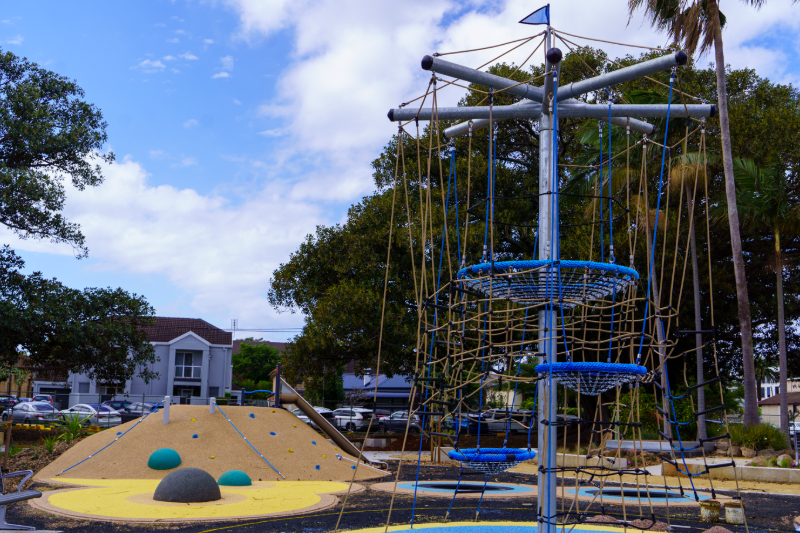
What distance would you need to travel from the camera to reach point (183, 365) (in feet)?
156

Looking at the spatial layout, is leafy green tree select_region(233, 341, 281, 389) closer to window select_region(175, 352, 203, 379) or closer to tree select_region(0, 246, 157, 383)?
window select_region(175, 352, 203, 379)

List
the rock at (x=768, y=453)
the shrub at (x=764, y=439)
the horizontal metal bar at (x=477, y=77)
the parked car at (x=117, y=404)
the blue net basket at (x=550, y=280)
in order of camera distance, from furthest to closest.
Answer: the parked car at (x=117, y=404)
the shrub at (x=764, y=439)
the rock at (x=768, y=453)
the horizontal metal bar at (x=477, y=77)
the blue net basket at (x=550, y=280)

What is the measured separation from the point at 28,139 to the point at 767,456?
22.0 m

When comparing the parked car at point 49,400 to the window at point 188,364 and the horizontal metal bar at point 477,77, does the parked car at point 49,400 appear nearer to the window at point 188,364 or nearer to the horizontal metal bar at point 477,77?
the window at point 188,364

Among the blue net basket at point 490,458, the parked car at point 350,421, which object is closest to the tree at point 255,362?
the parked car at point 350,421

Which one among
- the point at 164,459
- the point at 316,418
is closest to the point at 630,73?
the point at 164,459

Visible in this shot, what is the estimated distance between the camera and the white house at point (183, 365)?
4584cm

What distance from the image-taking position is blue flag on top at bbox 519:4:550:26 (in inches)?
211

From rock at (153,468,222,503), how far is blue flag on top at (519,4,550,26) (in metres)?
7.85

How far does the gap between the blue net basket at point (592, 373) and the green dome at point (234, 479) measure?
29.1ft

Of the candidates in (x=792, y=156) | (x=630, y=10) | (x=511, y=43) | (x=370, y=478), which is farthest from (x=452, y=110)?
(x=792, y=156)

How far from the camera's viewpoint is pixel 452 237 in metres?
20.3

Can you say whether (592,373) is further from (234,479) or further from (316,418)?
(316,418)

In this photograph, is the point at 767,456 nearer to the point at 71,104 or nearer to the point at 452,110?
the point at 452,110
